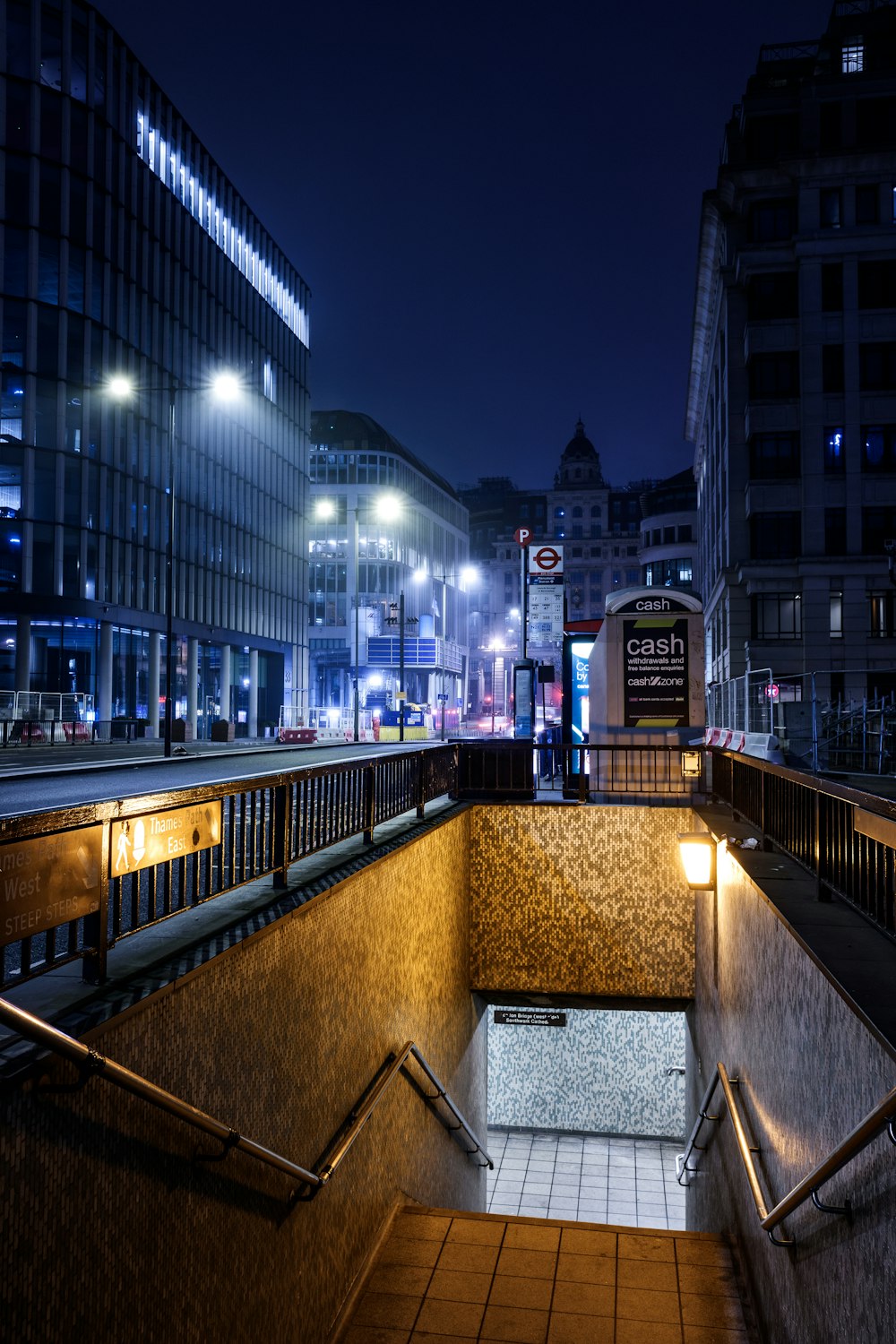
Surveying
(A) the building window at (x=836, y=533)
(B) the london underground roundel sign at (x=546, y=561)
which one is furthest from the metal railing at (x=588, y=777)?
(A) the building window at (x=836, y=533)

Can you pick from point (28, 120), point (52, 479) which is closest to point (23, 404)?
point (52, 479)

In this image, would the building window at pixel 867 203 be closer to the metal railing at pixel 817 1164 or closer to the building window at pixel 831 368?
the building window at pixel 831 368

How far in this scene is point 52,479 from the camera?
139ft

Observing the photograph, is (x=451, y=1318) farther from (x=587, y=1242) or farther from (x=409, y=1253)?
(x=587, y=1242)

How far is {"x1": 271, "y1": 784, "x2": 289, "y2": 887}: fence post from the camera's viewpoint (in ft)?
22.9

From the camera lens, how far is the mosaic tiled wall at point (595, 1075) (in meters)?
Answer: 18.2

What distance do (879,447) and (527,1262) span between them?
135ft

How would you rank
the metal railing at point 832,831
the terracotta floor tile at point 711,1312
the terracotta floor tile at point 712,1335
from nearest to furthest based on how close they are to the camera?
the metal railing at point 832,831, the terracotta floor tile at point 712,1335, the terracotta floor tile at point 711,1312

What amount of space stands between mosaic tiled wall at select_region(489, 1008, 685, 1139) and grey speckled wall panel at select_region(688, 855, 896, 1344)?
347 inches

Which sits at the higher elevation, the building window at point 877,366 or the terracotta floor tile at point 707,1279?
the building window at point 877,366

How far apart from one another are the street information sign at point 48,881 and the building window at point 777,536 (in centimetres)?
4185

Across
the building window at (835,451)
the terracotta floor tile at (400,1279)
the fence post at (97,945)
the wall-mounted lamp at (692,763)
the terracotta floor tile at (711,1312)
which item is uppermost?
the building window at (835,451)

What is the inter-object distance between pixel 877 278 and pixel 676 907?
127ft

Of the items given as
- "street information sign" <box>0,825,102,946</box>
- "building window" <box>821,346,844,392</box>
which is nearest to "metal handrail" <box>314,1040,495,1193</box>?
"street information sign" <box>0,825,102,946</box>
